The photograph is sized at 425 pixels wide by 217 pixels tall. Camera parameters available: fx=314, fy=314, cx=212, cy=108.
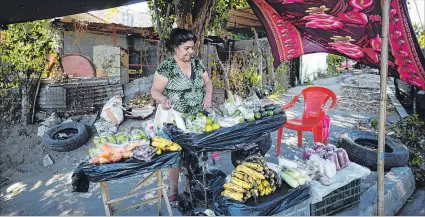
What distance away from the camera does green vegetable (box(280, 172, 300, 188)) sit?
118 inches

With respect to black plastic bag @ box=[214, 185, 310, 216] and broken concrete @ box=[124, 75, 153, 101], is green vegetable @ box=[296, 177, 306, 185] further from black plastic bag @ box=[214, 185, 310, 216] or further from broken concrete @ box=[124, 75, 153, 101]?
broken concrete @ box=[124, 75, 153, 101]

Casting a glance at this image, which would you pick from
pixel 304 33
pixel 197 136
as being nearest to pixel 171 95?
pixel 197 136

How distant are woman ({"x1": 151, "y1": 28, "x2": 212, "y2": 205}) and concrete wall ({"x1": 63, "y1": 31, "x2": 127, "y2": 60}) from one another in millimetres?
10326

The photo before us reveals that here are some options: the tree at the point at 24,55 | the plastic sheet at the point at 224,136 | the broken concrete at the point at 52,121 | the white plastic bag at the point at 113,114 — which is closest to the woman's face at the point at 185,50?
the plastic sheet at the point at 224,136

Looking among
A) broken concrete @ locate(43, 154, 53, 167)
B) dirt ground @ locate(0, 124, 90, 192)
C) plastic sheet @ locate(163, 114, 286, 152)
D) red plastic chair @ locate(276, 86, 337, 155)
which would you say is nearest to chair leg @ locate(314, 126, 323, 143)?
red plastic chair @ locate(276, 86, 337, 155)

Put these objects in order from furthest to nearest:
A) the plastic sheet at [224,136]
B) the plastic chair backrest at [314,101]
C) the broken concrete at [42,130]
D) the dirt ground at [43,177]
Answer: the broken concrete at [42,130] → the plastic chair backrest at [314,101] → the dirt ground at [43,177] → the plastic sheet at [224,136]

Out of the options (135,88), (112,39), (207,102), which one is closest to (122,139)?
(207,102)

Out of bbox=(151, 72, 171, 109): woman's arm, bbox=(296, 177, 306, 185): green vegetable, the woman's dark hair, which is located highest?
the woman's dark hair

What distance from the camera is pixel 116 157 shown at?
8.79 ft

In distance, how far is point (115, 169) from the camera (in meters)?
2.62

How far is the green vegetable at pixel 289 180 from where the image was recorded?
9.86 ft

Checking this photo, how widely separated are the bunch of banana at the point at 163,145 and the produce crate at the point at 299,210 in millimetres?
1104

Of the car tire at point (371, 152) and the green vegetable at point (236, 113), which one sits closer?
the green vegetable at point (236, 113)

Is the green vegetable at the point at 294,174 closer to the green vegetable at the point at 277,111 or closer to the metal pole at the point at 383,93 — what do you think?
the green vegetable at the point at 277,111
